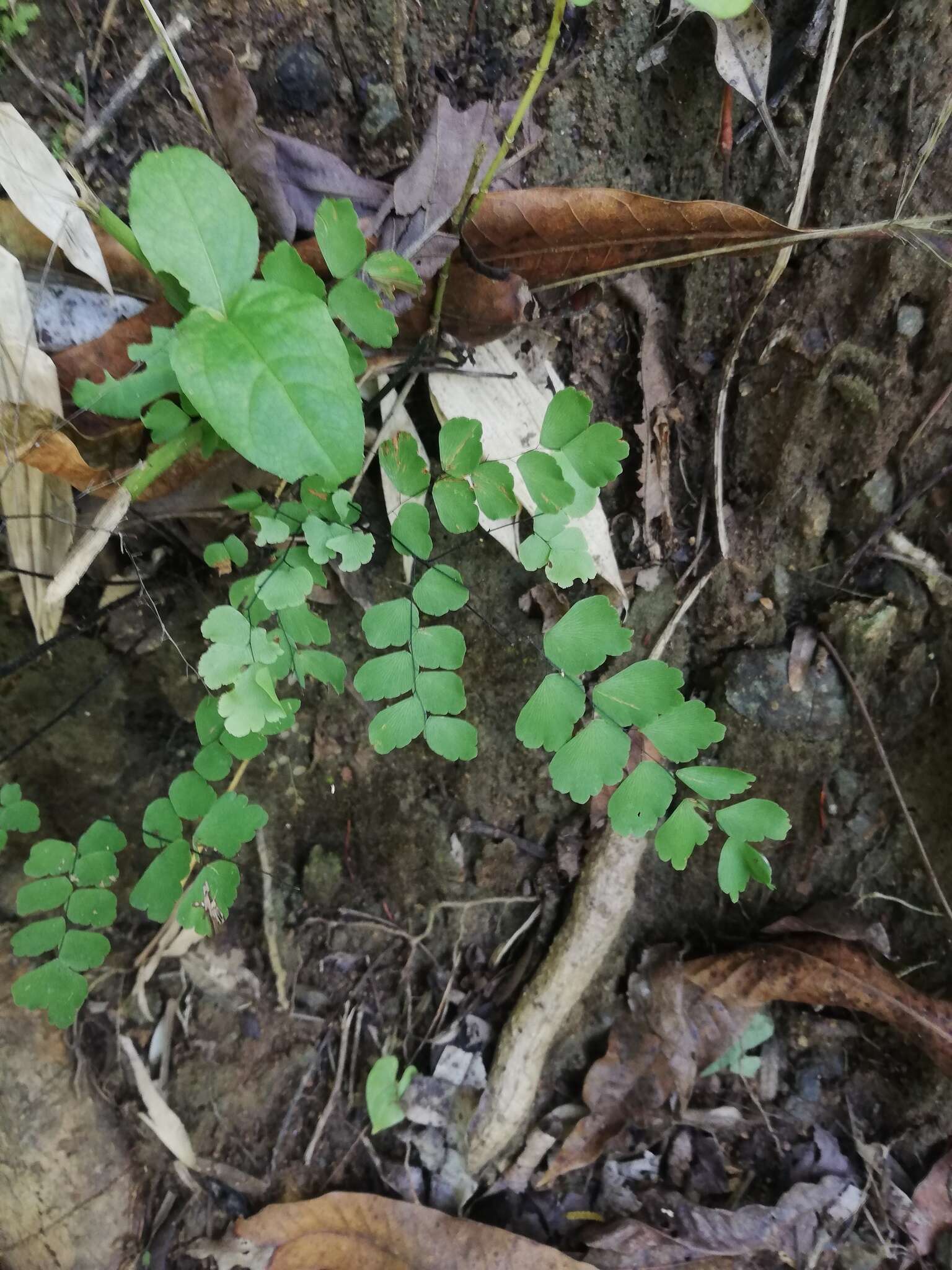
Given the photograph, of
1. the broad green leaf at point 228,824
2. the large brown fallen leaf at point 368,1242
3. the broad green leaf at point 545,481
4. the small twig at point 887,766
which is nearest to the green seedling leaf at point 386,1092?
the large brown fallen leaf at point 368,1242

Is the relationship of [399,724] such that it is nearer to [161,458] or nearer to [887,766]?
[161,458]

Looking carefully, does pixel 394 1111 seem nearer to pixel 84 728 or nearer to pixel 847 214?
pixel 84 728

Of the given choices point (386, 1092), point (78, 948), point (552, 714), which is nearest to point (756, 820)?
point (552, 714)

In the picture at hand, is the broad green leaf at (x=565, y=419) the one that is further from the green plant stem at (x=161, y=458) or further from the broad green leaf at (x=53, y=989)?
the broad green leaf at (x=53, y=989)

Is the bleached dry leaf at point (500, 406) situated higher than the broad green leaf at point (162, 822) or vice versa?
the bleached dry leaf at point (500, 406)

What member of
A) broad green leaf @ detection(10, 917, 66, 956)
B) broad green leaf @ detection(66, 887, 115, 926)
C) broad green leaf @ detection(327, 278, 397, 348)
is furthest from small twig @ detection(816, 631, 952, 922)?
broad green leaf @ detection(10, 917, 66, 956)

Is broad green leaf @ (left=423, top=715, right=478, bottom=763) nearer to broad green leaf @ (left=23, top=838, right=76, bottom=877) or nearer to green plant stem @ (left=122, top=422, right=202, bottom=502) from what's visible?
green plant stem @ (left=122, top=422, right=202, bottom=502)

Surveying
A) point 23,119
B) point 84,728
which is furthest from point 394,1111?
point 23,119

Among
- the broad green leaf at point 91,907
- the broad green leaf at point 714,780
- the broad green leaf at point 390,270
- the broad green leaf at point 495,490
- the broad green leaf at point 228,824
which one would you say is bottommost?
the broad green leaf at point 91,907
